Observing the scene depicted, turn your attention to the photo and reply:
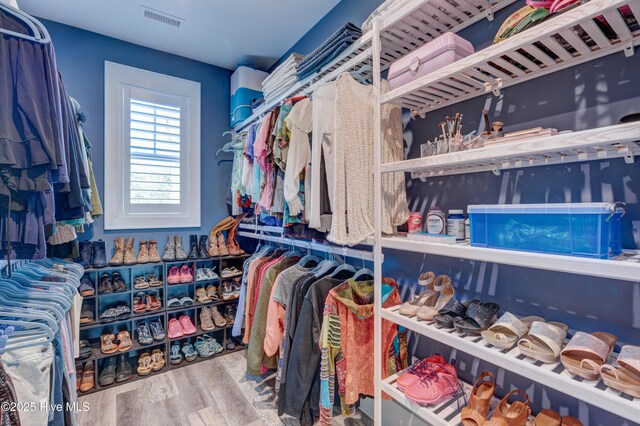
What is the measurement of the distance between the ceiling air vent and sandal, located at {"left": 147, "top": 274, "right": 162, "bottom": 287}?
86.3 inches

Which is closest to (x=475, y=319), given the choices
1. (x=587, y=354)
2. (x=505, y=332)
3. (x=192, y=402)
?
(x=505, y=332)

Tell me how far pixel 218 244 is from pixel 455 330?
7.95ft

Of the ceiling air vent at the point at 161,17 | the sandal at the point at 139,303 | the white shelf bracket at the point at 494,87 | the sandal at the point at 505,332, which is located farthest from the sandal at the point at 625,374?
the ceiling air vent at the point at 161,17

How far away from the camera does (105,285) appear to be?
245 cm

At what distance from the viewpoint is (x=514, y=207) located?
1.01 meters

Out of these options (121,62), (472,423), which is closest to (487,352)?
(472,423)

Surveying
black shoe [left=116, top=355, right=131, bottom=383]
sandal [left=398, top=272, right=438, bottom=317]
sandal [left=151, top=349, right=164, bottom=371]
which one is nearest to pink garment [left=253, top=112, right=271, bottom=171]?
sandal [left=398, top=272, right=438, bottom=317]

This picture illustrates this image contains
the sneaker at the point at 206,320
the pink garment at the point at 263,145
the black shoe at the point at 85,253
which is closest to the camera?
the pink garment at the point at 263,145

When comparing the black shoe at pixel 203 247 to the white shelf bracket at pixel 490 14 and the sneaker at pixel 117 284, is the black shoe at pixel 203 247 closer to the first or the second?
the sneaker at pixel 117 284

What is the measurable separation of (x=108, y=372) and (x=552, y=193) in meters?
3.16

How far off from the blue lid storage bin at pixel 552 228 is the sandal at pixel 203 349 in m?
2.52

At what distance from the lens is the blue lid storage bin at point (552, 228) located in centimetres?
84

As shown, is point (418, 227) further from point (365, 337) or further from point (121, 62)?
point (121, 62)

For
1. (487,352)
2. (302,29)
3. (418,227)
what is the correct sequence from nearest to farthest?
(487,352), (418,227), (302,29)
